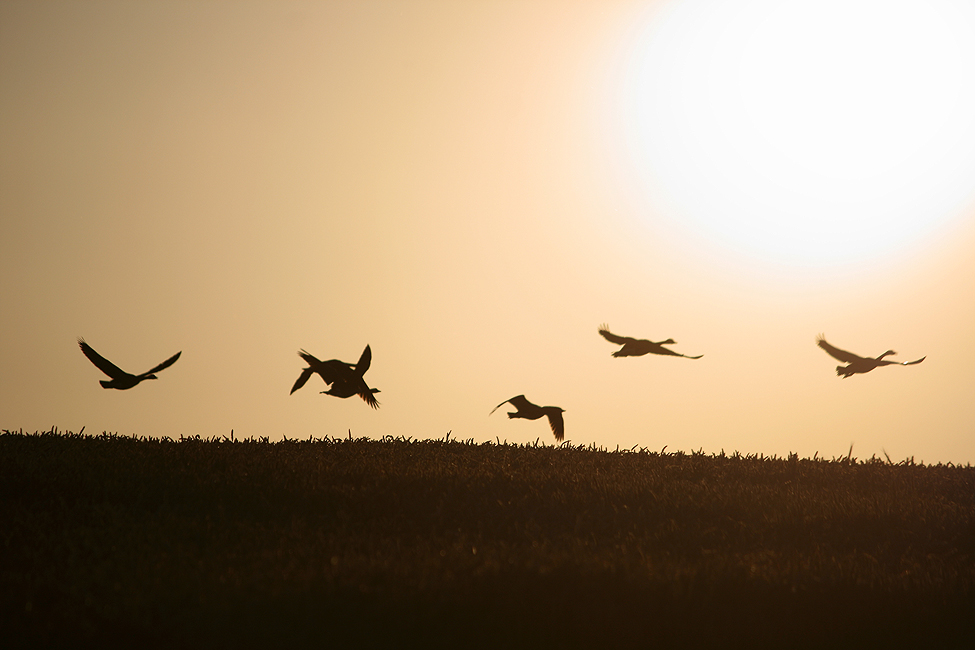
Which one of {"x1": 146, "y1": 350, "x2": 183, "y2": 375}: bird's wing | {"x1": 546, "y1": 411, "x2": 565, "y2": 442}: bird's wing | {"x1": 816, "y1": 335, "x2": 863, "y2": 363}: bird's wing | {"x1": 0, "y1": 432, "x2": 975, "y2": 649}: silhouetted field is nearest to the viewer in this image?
{"x1": 0, "y1": 432, "x2": 975, "y2": 649}: silhouetted field

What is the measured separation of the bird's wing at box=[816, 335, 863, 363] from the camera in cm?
1536

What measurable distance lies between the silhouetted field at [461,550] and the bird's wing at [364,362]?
1.39 m

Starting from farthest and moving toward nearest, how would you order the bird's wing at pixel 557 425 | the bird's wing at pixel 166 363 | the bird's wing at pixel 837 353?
the bird's wing at pixel 557 425 → the bird's wing at pixel 837 353 → the bird's wing at pixel 166 363

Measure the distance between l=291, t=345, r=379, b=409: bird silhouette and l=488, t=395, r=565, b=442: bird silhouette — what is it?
8.20 ft

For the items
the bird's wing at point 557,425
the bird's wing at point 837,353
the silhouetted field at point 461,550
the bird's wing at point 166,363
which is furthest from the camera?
the bird's wing at point 557,425

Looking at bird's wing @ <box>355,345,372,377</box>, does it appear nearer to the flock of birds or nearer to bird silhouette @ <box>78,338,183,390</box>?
the flock of birds

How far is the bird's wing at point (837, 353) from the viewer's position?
15.4m

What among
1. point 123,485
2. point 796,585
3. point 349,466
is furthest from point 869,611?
point 123,485

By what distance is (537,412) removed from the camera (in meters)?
16.6

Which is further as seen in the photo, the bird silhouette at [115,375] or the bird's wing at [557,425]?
the bird's wing at [557,425]

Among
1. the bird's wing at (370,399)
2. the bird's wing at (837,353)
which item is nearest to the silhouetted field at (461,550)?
the bird's wing at (370,399)

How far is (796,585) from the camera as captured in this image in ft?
29.0

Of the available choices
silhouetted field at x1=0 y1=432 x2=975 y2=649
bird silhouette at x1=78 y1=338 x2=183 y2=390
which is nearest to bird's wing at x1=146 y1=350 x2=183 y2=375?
bird silhouette at x1=78 y1=338 x2=183 y2=390

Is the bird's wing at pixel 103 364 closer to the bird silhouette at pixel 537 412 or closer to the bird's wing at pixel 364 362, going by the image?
the bird's wing at pixel 364 362
